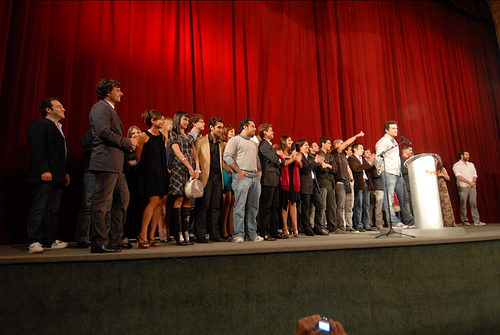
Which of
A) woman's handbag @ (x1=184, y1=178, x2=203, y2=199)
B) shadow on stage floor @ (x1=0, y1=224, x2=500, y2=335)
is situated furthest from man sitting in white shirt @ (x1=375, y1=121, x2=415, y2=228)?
woman's handbag @ (x1=184, y1=178, x2=203, y2=199)

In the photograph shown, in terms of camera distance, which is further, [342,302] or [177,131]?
[177,131]

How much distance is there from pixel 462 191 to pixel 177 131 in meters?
6.95

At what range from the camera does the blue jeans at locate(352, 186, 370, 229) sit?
5.74 meters

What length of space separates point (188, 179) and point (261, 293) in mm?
1762

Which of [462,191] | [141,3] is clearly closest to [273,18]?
[141,3]

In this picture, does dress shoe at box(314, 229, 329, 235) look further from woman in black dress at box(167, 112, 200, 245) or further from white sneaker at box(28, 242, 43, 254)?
white sneaker at box(28, 242, 43, 254)

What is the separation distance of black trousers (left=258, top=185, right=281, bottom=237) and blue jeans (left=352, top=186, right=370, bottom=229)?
1.94 meters

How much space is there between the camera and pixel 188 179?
381 cm

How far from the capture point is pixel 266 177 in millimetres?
4309

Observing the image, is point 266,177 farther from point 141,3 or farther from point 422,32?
point 422,32

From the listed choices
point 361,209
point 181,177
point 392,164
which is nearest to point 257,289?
point 181,177

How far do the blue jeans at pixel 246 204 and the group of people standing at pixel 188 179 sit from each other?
0.01 m

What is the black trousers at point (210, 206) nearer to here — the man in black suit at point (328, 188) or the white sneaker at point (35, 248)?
the white sneaker at point (35, 248)

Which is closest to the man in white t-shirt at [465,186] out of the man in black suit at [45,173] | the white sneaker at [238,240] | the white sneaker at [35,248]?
the white sneaker at [238,240]
